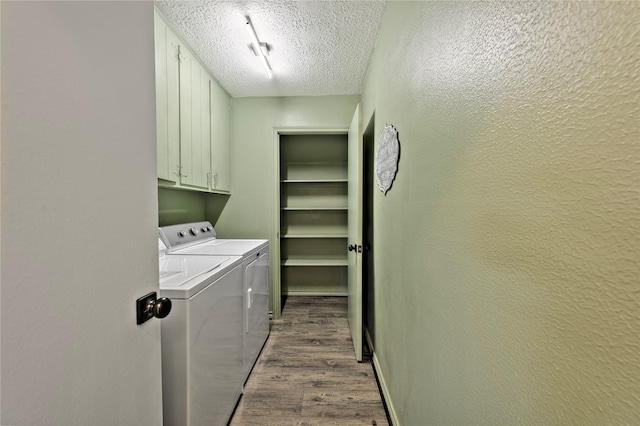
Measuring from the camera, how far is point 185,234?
2.29 metres

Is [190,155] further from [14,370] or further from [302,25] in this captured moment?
[14,370]

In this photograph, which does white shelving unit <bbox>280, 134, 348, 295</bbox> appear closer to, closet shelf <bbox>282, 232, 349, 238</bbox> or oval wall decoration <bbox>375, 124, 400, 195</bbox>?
closet shelf <bbox>282, 232, 349, 238</bbox>

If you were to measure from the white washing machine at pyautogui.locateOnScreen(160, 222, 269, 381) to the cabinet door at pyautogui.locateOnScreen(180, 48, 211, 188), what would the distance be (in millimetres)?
444

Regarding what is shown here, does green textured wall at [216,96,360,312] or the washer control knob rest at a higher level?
green textured wall at [216,96,360,312]

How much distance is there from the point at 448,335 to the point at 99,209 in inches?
39.9

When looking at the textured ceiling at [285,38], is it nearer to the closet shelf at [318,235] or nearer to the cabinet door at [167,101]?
the cabinet door at [167,101]

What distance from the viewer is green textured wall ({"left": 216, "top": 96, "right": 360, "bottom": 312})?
9.84 ft

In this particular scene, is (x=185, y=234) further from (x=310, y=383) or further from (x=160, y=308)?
(x=160, y=308)

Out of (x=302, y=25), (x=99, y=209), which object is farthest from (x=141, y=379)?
(x=302, y=25)

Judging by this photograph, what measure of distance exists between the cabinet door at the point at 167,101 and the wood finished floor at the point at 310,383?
1.57m

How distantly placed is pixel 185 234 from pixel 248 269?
73cm

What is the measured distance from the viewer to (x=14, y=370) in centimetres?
44

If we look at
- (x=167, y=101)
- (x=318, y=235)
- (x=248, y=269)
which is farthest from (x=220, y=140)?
(x=318, y=235)

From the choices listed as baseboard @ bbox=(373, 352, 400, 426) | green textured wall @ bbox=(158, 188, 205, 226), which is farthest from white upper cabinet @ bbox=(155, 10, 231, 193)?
baseboard @ bbox=(373, 352, 400, 426)
